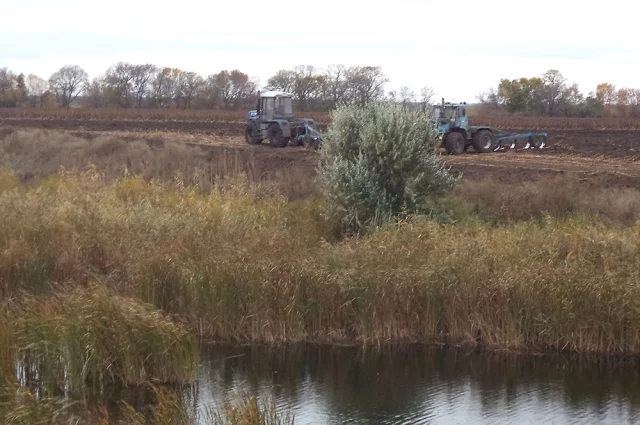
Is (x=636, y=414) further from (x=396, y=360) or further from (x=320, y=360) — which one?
(x=320, y=360)

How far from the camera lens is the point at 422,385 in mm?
12797

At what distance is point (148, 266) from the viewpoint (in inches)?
573

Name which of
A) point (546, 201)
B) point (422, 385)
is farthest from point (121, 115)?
point (422, 385)

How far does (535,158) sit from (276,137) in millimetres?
10086

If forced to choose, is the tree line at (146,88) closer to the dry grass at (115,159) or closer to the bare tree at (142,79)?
the bare tree at (142,79)

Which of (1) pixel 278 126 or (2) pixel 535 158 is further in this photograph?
(1) pixel 278 126

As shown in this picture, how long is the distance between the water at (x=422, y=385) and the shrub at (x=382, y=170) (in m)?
5.93

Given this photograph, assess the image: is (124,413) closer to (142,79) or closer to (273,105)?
(273,105)

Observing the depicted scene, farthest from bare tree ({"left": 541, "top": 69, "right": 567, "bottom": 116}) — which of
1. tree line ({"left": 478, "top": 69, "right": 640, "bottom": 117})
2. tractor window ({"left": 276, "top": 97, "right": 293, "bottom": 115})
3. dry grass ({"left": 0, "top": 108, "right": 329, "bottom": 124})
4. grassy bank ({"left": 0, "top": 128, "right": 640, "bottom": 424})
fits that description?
grassy bank ({"left": 0, "top": 128, "right": 640, "bottom": 424})

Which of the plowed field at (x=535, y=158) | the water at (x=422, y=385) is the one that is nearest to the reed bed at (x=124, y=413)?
the water at (x=422, y=385)

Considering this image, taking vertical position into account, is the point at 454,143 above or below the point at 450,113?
below

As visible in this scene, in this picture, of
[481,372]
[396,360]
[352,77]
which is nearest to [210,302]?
[396,360]

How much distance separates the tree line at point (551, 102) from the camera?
71.1 metres

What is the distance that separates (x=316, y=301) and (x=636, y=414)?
4.82 metres
